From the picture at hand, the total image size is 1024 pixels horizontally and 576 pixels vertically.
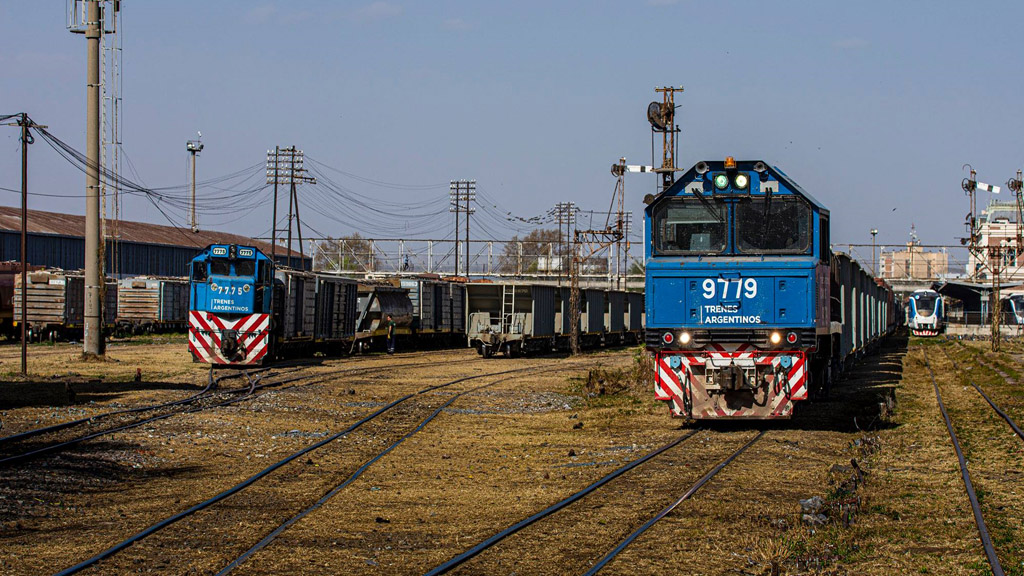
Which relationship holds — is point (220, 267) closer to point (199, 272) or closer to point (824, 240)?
point (199, 272)

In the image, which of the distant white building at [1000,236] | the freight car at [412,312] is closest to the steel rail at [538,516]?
the freight car at [412,312]

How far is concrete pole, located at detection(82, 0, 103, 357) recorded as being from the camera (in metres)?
28.0

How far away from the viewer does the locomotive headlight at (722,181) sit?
14.3 metres

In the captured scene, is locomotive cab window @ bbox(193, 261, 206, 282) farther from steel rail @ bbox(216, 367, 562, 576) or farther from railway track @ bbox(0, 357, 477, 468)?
steel rail @ bbox(216, 367, 562, 576)

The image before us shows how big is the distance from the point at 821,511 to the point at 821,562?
1783mm

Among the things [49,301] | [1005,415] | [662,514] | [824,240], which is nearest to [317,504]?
[662,514]

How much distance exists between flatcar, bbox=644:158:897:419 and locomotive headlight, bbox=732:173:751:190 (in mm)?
14

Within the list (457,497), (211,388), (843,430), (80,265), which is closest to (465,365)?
(211,388)

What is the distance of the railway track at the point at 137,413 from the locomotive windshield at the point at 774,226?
30.2 feet

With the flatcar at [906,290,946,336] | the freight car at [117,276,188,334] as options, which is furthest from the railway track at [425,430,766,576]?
the flatcar at [906,290,946,336]

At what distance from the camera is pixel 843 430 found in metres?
15.2

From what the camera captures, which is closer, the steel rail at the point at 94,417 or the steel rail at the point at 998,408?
the steel rail at the point at 94,417

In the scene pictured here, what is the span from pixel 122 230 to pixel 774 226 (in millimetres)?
71748

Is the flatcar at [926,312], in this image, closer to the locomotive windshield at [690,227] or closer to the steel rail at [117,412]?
the steel rail at [117,412]
